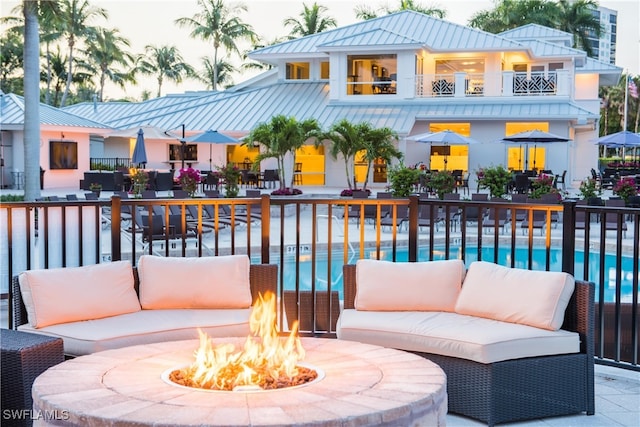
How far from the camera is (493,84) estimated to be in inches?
1158

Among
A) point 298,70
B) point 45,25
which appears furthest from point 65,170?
point 298,70

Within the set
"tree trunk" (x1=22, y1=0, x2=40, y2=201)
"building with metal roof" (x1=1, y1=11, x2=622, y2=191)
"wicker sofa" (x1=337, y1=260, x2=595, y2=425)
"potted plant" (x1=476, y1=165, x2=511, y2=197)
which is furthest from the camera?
"building with metal roof" (x1=1, y1=11, x2=622, y2=191)

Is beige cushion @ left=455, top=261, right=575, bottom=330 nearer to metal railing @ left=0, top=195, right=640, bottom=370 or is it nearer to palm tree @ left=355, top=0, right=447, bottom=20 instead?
metal railing @ left=0, top=195, right=640, bottom=370

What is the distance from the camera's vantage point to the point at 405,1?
40.8m

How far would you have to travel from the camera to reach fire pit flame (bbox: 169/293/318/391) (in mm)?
3518

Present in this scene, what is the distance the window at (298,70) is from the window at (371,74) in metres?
3.71

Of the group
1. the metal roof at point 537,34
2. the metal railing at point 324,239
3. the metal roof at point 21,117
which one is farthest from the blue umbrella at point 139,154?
the metal roof at point 537,34

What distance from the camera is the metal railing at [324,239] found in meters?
5.76

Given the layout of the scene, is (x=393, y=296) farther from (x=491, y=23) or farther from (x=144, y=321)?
(x=491, y=23)

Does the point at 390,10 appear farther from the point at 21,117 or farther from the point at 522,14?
the point at 21,117

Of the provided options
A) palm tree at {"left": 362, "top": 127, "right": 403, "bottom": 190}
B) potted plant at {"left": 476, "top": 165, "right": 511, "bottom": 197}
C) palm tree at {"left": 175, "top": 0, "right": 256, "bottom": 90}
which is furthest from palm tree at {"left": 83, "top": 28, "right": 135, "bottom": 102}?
potted plant at {"left": 476, "top": 165, "right": 511, "bottom": 197}

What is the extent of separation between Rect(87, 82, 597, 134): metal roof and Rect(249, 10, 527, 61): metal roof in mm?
1627

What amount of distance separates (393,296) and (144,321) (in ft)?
5.52

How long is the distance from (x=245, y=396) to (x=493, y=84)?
2753 cm
